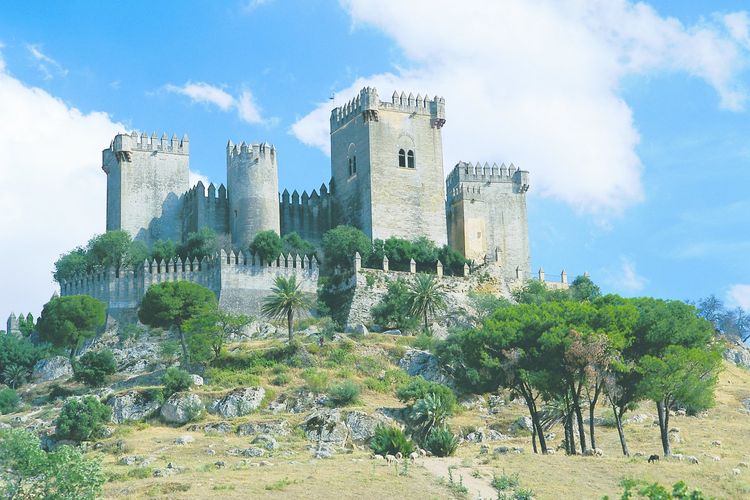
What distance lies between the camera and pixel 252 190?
7581 cm

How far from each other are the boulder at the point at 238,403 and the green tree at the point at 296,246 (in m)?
19.8

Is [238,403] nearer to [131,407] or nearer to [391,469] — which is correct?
[131,407]

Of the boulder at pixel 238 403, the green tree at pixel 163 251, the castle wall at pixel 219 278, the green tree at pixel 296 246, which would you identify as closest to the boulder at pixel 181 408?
the boulder at pixel 238 403

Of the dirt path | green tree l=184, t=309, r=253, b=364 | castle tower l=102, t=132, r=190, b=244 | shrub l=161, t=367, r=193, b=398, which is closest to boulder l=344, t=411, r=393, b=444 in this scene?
the dirt path

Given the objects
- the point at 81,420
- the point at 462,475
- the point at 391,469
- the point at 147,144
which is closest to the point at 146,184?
the point at 147,144

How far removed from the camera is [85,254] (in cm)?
7525

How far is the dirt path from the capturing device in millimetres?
36281

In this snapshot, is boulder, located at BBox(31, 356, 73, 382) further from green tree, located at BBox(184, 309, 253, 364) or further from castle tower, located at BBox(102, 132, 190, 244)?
castle tower, located at BBox(102, 132, 190, 244)

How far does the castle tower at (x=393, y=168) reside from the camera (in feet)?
250

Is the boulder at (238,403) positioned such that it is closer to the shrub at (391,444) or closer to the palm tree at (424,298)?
the shrub at (391,444)

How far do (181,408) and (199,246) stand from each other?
70.5 feet

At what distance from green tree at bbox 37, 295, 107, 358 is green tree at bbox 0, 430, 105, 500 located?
3606 cm

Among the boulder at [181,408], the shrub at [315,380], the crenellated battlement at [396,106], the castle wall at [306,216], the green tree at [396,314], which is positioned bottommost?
the boulder at [181,408]

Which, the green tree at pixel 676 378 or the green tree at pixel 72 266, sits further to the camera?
the green tree at pixel 72 266
